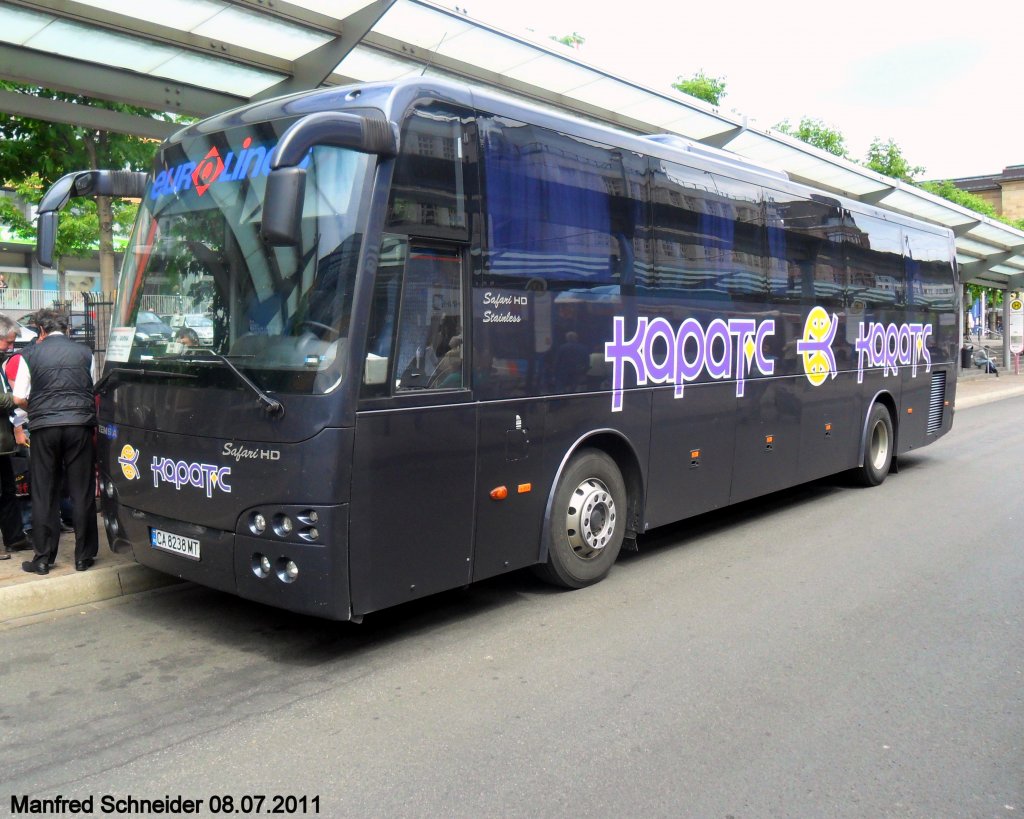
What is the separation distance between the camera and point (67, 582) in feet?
20.7

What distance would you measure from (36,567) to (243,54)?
480 cm

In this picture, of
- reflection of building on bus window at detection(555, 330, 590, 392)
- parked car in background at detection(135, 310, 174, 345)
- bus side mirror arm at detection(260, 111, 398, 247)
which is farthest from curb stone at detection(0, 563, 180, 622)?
reflection of building on bus window at detection(555, 330, 590, 392)

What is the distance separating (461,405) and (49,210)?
3.08 meters

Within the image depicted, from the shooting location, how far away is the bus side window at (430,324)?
5.25m

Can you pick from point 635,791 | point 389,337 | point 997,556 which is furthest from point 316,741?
point 997,556

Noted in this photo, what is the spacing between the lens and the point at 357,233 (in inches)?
197

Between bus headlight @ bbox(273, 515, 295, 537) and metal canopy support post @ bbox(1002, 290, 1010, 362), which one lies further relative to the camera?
metal canopy support post @ bbox(1002, 290, 1010, 362)

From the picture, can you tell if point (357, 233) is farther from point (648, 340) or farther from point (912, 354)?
point (912, 354)

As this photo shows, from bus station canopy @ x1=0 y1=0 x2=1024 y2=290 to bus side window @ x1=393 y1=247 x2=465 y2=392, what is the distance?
10.6ft

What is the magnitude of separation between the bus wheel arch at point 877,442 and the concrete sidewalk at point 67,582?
788 cm

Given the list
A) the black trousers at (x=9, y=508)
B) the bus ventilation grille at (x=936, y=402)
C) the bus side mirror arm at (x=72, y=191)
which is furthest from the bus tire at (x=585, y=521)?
the bus ventilation grille at (x=936, y=402)

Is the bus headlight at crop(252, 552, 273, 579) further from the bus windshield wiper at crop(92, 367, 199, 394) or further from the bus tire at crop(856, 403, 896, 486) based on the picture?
the bus tire at crop(856, 403, 896, 486)

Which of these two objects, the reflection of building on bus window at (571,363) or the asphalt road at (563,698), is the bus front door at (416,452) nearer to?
the asphalt road at (563,698)

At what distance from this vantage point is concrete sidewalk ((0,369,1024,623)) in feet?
19.9
